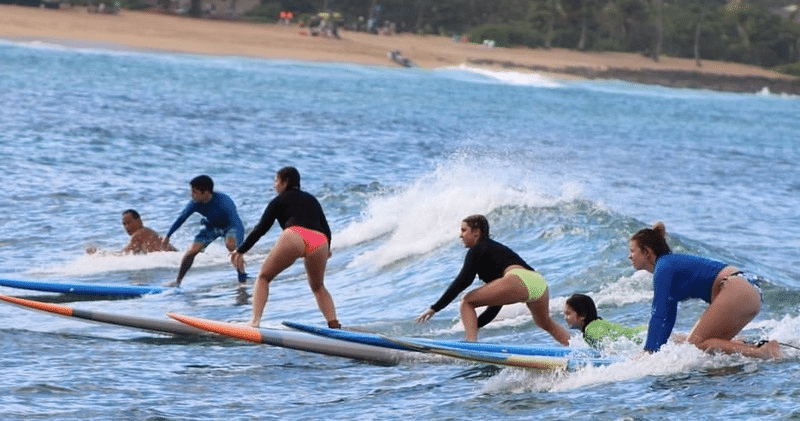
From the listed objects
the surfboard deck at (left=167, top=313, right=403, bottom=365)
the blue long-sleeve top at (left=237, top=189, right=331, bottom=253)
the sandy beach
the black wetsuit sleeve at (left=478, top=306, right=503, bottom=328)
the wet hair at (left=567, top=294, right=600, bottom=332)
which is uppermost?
the blue long-sleeve top at (left=237, top=189, right=331, bottom=253)

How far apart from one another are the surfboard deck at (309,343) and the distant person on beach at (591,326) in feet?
5.52

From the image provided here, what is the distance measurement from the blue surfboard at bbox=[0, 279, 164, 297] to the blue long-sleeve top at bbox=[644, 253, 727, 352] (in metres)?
7.24

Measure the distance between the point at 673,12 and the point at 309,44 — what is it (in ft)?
157

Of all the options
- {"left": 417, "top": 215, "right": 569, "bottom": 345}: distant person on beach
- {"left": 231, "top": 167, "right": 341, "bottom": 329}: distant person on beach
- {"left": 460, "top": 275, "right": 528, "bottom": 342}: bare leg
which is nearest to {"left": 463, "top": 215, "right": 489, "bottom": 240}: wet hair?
{"left": 417, "top": 215, "right": 569, "bottom": 345}: distant person on beach

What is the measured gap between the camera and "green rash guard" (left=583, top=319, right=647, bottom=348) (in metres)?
11.9

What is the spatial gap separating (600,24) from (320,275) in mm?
108521

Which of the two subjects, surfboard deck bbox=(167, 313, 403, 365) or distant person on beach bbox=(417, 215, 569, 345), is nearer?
distant person on beach bbox=(417, 215, 569, 345)

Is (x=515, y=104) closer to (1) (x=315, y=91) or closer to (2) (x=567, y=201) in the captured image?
(1) (x=315, y=91)

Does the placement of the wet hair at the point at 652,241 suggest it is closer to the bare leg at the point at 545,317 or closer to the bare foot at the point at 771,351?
the bare foot at the point at 771,351

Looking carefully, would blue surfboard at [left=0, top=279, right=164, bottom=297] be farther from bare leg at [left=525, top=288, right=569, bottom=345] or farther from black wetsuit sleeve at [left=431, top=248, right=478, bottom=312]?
bare leg at [left=525, top=288, right=569, bottom=345]

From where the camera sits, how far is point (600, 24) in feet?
392

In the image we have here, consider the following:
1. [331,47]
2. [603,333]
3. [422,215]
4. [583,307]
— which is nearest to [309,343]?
[583,307]

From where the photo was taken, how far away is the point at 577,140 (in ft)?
158

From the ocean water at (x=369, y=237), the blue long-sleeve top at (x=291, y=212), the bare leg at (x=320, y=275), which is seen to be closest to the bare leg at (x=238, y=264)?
the ocean water at (x=369, y=237)
